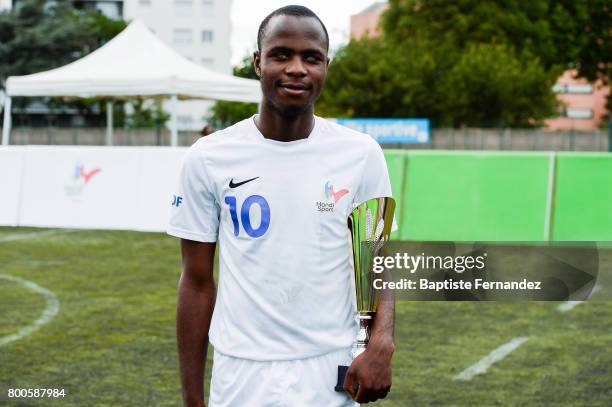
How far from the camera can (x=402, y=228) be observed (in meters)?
13.4

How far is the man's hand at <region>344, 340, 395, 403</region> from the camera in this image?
2229 millimetres

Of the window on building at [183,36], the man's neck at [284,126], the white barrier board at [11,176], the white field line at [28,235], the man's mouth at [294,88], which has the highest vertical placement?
the window on building at [183,36]

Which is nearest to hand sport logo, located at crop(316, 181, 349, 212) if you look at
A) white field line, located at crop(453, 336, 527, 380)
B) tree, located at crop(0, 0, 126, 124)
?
white field line, located at crop(453, 336, 527, 380)

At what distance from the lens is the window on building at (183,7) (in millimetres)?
87125

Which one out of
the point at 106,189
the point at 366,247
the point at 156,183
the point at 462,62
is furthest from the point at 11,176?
the point at 462,62

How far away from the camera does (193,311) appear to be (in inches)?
96.2

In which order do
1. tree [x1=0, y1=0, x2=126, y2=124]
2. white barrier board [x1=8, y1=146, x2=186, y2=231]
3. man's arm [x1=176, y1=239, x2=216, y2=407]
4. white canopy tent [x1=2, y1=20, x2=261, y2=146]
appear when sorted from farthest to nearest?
1. tree [x1=0, y1=0, x2=126, y2=124]
2. white canopy tent [x1=2, y1=20, x2=261, y2=146]
3. white barrier board [x1=8, y1=146, x2=186, y2=231]
4. man's arm [x1=176, y1=239, x2=216, y2=407]

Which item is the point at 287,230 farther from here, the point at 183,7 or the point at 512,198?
the point at 183,7

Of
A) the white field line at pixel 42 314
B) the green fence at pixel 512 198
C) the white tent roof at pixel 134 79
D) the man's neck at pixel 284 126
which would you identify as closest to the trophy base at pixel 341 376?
the man's neck at pixel 284 126

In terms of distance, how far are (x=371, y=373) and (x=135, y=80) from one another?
58.3ft

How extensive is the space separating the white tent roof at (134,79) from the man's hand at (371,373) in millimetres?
17188

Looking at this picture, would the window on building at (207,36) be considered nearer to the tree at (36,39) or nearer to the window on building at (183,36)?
the window on building at (183,36)

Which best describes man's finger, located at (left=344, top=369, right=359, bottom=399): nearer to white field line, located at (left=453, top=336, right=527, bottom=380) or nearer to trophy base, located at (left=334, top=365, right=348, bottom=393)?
trophy base, located at (left=334, top=365, right=348, bottom=393)

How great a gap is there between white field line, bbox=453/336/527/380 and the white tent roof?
41.0 feet
